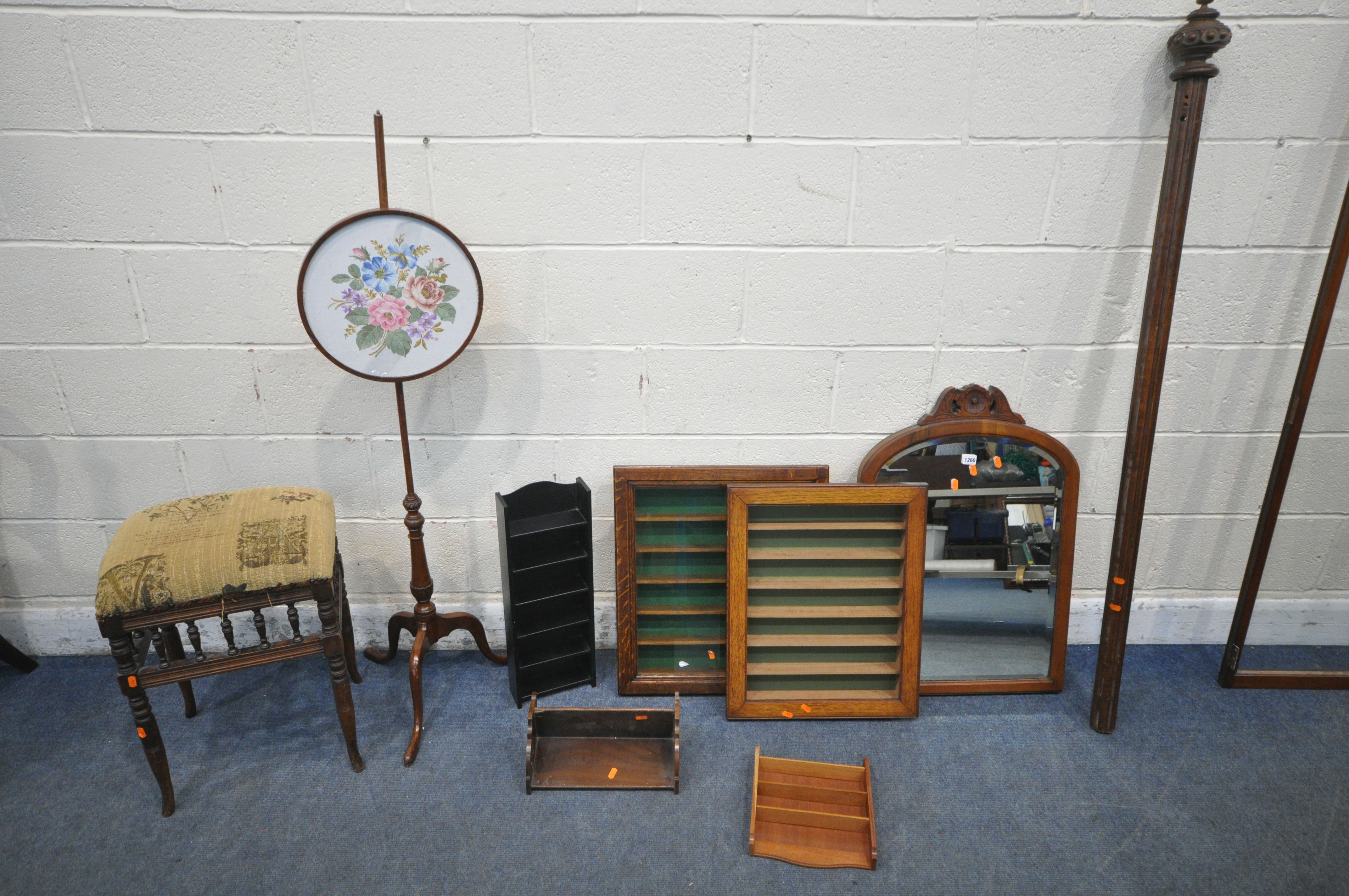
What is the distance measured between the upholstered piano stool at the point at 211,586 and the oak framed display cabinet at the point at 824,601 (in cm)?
96

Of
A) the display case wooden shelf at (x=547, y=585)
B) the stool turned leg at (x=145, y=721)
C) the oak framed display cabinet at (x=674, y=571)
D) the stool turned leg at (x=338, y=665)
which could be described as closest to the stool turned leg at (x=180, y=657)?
the stool turned leg at (x=145, y=721)

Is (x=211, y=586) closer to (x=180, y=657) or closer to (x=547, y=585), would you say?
(x=180, y=657)

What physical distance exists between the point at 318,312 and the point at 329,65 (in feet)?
1.91

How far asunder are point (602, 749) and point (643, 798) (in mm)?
164

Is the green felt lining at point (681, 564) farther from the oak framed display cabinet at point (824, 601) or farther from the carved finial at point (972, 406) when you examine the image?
the carved finial at point (972, 406)

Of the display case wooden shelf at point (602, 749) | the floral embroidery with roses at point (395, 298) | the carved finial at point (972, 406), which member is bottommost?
the display case wooden shelf at point (602, 749)

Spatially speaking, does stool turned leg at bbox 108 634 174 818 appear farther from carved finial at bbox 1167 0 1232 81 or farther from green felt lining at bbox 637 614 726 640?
carved finial at bbox 1167 0 1232 81

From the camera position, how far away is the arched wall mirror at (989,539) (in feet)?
6.47

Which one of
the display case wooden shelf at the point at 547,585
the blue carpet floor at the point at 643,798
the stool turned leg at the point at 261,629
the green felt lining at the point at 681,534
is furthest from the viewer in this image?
the green felt lining at the point at 681,534

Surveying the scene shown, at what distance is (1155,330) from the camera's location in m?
1.71

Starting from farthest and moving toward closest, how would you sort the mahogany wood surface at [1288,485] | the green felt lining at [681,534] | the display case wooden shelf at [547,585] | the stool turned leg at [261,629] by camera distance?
the green felt lining at [681,534] → the display case wooden shelf at [547,585] → the mahogany wood surface at [1288,485] → the stool turned leg at [261,629]

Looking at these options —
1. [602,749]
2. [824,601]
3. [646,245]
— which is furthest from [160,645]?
[824,601]

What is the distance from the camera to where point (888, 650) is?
6.43 ft

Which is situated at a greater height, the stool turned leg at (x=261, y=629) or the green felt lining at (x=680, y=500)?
the green felt lining at (x=680, y=500)
